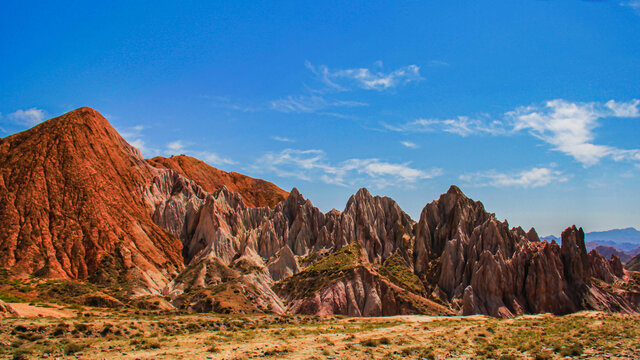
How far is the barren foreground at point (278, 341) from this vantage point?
27469mm

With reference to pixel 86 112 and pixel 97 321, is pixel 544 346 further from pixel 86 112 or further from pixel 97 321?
pixel 86 112

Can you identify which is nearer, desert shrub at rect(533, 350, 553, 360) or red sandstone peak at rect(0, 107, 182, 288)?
desert shrub at rect(533, 350, 553, 360)

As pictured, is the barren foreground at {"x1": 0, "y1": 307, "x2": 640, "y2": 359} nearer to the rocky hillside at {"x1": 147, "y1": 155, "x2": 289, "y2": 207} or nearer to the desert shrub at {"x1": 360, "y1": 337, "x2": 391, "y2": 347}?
the desert shrub at {"x1": 360, "y1": 337, "x2": 391, "y2": 347}

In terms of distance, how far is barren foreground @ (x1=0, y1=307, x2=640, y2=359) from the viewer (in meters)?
27.5

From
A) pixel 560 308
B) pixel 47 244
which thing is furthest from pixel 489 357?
pixel 47 244

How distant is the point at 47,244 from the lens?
7112 centimetres

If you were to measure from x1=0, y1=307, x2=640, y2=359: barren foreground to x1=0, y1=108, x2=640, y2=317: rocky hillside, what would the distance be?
22.2 m

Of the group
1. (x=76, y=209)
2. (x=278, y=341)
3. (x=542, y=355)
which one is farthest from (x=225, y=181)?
(x=542, y=355)

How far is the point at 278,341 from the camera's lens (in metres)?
34.2

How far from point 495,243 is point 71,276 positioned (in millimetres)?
77402

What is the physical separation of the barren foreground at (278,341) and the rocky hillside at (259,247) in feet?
73.0

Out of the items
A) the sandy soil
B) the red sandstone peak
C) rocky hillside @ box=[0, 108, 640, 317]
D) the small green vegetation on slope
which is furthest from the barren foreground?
the small green vegetation on slope

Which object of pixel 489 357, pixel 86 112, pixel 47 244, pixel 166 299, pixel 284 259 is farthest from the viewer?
pixel 86 112

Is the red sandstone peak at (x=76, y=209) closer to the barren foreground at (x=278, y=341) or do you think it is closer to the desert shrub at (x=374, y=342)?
the barren foreground at (x=278, y=341)
